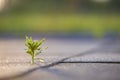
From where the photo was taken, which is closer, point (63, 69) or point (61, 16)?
point (63, 69)

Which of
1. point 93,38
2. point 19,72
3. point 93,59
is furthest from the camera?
point 93,38

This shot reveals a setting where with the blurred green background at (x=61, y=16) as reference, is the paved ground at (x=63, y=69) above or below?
below

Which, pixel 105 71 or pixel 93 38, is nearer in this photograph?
pixel 105 71

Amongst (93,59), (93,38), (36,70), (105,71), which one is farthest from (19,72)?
(93,38)

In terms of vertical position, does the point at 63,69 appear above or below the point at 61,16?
below

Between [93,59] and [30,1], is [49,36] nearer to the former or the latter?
[30,1]

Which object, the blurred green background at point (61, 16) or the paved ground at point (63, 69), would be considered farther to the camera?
the blurred green background at point (61, 16)

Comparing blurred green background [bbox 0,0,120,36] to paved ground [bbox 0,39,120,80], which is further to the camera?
blurred green background [bbox 0,0,120,36]

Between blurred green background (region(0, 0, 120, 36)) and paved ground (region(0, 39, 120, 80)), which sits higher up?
blurred green background (region(0, 0, 120, 36))
